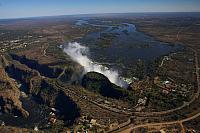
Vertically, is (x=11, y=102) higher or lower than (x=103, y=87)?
lower

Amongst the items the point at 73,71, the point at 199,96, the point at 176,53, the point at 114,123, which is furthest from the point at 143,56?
the point at 114,123

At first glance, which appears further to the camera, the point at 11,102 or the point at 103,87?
the point at 103,87

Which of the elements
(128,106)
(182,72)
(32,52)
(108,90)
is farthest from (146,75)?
(32,52)

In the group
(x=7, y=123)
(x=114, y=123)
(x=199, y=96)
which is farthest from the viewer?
(x=199, y=96)

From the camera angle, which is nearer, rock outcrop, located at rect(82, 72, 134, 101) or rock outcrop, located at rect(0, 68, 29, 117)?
rock outcrop, located at rect(0, 68, 29, 117)

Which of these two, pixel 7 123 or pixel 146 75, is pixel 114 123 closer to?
pixel 7 123

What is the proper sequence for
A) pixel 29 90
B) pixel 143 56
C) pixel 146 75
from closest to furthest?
pixel 29 90
pixel 146 75
pixel 143 56

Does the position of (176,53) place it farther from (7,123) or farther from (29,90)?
(7,123)

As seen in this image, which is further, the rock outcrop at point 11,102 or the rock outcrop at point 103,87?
the rock outcrop at point 103,87

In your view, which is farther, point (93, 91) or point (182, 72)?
point (182, 72)
